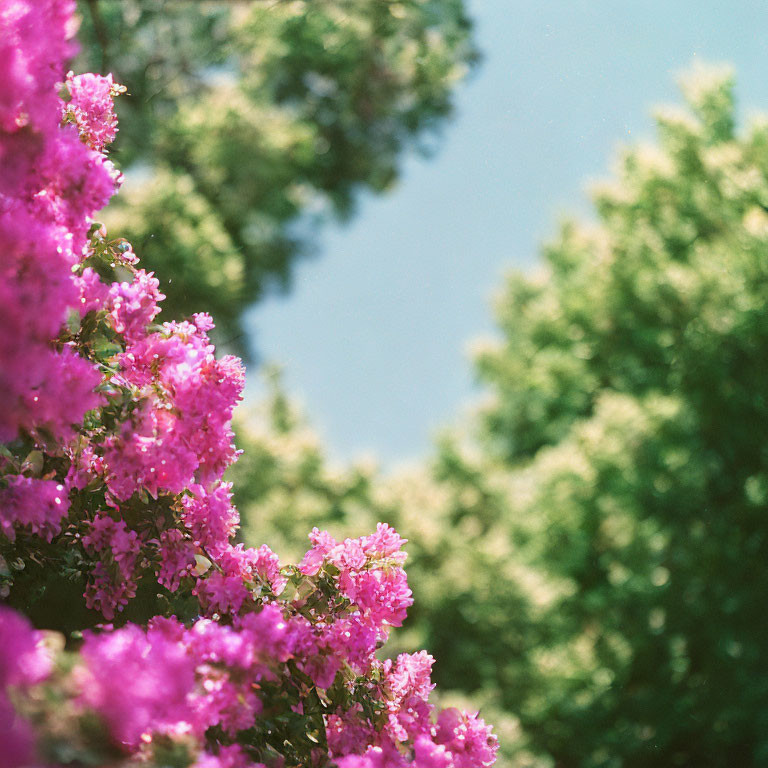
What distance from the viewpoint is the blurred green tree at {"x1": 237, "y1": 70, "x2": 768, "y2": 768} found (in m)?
11.8

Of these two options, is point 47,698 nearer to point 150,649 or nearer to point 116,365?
point 150,649

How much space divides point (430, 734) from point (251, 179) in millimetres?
10042

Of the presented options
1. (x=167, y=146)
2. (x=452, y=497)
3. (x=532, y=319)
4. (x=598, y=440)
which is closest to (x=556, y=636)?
(x=598, y=440)

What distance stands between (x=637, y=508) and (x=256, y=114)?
8.15 meters

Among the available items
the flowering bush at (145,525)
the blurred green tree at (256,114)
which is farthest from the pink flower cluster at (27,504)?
the blurred green tree at (256,114)

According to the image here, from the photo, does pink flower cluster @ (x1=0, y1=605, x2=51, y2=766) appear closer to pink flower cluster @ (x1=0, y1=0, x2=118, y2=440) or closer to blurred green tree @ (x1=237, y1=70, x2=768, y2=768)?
pink flower cluster @ (x1=0, y1=0, x2=118, y2=440)

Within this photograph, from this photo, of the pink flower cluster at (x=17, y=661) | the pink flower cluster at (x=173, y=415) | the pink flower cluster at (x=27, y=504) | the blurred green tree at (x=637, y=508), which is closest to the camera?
the pink flower cluster at (x=17, y=661)

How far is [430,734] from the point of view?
274cm

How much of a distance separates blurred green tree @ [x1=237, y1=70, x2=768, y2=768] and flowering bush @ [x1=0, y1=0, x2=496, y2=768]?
8.47 metres

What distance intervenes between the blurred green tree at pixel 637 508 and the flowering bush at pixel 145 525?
27.8 feet

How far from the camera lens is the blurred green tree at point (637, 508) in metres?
11.8

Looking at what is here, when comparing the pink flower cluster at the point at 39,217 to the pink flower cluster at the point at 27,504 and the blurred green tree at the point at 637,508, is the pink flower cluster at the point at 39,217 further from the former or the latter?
the blurred green tree at the point at 637,508

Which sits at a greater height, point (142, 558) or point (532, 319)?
point (532, 319)

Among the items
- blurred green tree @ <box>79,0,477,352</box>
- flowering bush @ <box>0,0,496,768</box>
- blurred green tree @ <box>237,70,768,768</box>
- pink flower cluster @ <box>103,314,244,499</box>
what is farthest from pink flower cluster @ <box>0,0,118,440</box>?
blurred green tree @ <box>237,70,768,768</box>
